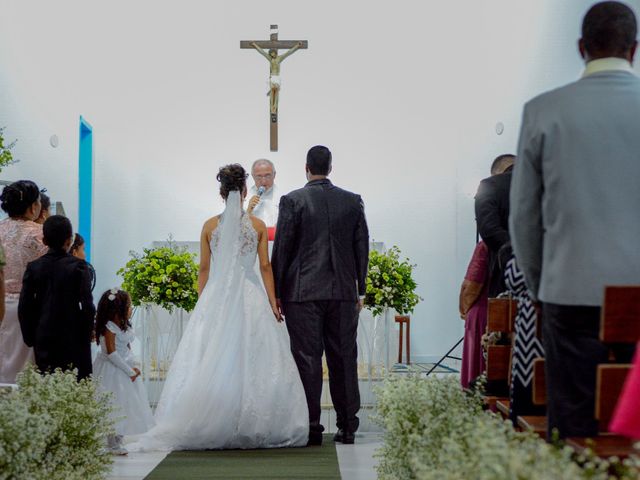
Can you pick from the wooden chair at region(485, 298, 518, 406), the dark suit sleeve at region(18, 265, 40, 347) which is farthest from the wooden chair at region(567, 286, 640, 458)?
the dark suit sleeve at region(18, 265, 40, 347)

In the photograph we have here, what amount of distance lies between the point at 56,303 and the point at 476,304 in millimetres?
2025

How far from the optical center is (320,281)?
20.4ft

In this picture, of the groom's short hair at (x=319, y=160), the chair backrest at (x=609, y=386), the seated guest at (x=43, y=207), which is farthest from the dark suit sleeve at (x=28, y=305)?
the chair backrest at (x=609, y=386)

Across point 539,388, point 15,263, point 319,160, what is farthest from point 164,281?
point 539,388

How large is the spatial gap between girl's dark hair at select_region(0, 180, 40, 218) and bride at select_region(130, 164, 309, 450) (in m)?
1.28

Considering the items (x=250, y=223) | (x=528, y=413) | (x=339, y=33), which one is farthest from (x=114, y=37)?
(x=528, y=413)

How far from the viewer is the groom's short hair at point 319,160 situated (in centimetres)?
632

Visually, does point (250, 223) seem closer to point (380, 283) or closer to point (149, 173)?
point (380, 283)

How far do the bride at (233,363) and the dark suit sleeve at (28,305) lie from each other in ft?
3.81

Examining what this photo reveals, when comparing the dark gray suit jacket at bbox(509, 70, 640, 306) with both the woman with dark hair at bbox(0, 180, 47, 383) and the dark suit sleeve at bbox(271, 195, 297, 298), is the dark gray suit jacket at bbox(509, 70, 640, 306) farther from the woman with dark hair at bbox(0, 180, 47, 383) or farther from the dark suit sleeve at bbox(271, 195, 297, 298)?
the dark suit sleeve at bbox(271, 195, 297, 298)

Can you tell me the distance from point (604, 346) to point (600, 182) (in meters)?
0.44

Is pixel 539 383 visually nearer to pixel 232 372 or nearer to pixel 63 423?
pixel 63 423

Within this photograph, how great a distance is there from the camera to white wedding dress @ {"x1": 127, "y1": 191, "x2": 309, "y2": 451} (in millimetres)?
6020

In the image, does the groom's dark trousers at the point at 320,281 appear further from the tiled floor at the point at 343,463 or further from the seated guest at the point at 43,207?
the seated guest at the point at 43,207
